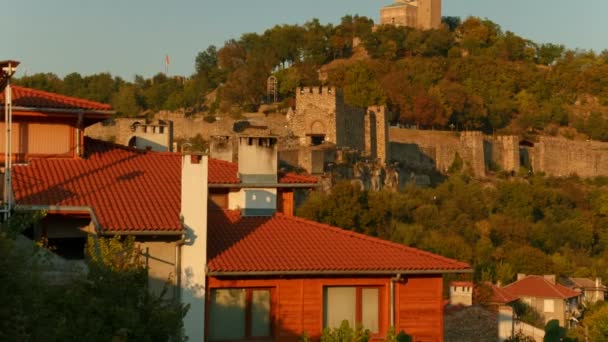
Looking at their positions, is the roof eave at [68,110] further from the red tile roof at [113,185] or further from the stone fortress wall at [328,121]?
the stone fortress wall at [328,121]

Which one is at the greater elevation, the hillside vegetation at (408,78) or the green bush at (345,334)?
the hillside vegetation at (408,78)

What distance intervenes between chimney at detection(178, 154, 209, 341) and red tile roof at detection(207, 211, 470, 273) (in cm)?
20

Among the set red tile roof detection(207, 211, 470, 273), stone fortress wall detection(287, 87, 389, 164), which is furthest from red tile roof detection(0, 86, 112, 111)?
Answer: stone fortress wall detection(287, 87, 389, 164)

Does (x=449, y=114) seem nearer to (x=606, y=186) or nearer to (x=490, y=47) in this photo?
(x=606, y=186)

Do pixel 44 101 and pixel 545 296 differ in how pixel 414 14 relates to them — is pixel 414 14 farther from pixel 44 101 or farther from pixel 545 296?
pixel 44 101

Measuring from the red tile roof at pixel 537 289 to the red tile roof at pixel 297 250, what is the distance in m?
33.2

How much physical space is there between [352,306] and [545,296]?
35.1 meters

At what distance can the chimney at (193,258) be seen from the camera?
1377cm

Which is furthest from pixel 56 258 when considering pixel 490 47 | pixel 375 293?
pixel 490 47

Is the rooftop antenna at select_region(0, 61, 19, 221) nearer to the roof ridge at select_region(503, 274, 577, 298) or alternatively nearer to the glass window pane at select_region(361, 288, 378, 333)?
the glass window pane at select_region(361, 288, 378, 333)

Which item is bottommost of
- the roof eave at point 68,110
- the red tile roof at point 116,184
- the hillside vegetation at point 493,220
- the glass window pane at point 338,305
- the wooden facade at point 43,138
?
the hillside vegetation at point 493,220

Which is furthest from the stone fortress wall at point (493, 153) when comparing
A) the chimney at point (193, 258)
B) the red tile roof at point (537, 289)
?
the chimney at point (193, 258)

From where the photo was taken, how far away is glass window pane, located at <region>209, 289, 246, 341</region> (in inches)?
553

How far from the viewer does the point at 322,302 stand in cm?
1435
